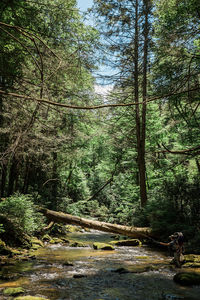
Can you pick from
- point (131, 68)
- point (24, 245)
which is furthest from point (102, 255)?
point (131, 68)

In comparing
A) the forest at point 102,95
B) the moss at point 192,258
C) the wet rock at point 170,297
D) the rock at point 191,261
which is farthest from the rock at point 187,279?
the forest at point 102,95

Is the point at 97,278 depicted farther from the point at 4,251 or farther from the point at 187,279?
the point at 4,251

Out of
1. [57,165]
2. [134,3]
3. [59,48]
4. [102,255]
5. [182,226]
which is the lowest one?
[102,255]

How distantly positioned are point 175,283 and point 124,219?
35.9 ft

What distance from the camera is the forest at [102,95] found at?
513 centimetres

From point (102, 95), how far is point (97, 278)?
595 cm

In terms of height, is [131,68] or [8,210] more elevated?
[131,68]

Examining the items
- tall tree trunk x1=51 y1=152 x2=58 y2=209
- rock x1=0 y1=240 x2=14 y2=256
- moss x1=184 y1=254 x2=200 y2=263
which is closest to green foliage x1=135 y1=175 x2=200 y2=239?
moss x1=184 y1=254 x2=200 y2=263

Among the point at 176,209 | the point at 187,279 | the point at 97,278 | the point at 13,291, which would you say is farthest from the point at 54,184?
the point at 187,279

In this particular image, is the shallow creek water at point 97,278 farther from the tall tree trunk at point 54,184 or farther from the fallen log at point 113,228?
the tall tree trunk at point 54,184

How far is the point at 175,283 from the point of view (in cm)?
547

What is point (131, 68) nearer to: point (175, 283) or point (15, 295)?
point (175, 283)

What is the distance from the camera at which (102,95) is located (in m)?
8.24

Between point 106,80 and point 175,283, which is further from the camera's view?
point 106,80
